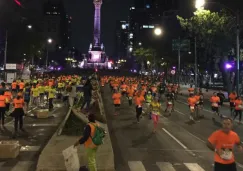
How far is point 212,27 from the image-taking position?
36.7 metres

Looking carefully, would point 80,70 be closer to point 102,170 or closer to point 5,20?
point 5,20

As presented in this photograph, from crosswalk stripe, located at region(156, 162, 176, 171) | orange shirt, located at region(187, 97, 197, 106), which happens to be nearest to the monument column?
orange shirt, located at region(187, 97, 197, 106)

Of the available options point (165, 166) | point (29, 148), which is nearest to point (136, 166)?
point (165, 166)

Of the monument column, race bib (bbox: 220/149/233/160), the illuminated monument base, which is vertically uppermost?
the monument column

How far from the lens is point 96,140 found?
8.38 meters

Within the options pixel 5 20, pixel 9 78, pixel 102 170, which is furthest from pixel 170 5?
pixel 102 170

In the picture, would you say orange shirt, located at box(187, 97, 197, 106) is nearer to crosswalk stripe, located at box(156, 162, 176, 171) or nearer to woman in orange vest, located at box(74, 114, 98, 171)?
crosswalk stripe, located at box(156, 162, 176, 171)

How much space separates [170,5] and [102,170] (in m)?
190

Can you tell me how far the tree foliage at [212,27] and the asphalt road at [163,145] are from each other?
15530 millimetres

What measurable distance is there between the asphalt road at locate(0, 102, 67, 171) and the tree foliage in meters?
18.1

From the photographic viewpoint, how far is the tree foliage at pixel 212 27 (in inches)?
1419

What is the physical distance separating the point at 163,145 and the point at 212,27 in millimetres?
24247

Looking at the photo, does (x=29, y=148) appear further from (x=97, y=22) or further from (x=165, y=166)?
(x=97, y=22)

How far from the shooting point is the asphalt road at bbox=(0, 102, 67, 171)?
11203mm
